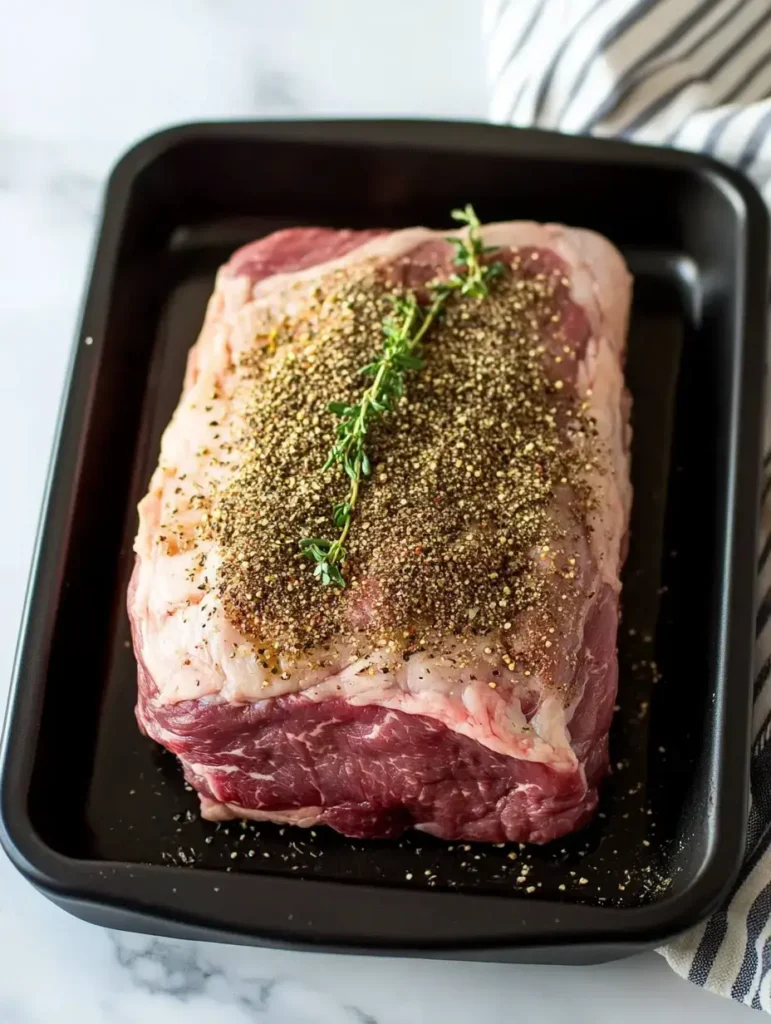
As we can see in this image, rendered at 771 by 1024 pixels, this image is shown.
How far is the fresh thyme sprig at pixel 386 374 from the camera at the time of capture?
2.22 metres

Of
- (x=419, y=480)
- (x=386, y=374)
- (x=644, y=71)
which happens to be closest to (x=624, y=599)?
(x=419, y=480)

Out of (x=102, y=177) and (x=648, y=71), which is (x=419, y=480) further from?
(x=102, y=177)

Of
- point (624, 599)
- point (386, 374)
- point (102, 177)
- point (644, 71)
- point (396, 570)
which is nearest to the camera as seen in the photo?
point (396, 570)

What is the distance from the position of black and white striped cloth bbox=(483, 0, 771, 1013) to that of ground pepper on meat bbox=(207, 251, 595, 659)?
613 millimetres

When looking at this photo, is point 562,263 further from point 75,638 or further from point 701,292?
point 75,638

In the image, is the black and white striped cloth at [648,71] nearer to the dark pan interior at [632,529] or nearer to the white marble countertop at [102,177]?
the dark pan interior at [632,529]

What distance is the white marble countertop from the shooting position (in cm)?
240

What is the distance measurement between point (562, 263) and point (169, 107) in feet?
4.17

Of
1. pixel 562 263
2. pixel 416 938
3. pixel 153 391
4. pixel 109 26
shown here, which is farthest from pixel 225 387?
pixel 109 26

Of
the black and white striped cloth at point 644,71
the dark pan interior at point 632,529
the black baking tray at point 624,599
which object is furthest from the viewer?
the black and white striped cloth at point 644,71

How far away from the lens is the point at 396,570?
2.21 metres

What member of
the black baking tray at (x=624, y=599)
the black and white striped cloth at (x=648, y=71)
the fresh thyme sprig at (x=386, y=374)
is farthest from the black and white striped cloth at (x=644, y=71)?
the fresh thyme sprig at (x=386, y=374)

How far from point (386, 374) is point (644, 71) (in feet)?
3.66

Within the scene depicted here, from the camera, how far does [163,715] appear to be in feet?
7.47
